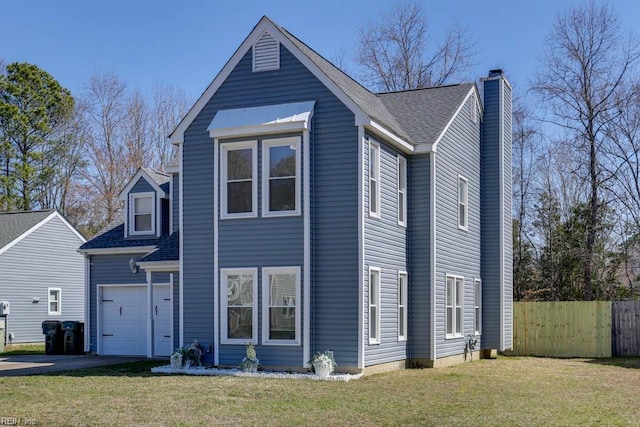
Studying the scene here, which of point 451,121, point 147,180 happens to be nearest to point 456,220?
point 451,121

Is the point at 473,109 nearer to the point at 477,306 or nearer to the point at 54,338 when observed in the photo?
the point at 477,306

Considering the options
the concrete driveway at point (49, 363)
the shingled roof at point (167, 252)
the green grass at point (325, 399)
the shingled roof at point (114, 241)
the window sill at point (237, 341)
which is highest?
the shingled roof at point (114, 241)

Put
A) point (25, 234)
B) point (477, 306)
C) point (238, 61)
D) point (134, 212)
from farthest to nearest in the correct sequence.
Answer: point (25, 234) < point (134, 212) < point (477, 306) < point (238, 61)

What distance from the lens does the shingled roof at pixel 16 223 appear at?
29.9 meters

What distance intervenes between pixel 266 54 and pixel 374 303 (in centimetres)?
601

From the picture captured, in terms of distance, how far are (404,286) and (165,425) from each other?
30.4 feet

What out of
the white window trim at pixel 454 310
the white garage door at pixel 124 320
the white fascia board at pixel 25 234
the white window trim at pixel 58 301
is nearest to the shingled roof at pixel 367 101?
the white window trim at pixel 454 310

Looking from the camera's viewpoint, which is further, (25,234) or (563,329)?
(25,234)

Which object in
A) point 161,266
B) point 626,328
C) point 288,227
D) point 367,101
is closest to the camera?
point 288,227

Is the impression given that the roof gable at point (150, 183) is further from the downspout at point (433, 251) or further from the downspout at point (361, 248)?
the downspout at point (361, 248)

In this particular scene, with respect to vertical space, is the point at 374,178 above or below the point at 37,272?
above

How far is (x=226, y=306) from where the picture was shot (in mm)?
16953

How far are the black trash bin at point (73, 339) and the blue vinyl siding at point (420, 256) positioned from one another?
10.4 m

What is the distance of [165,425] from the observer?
10.3m
